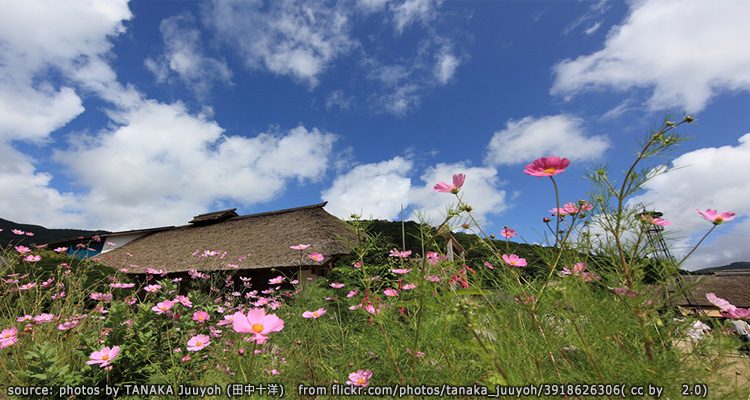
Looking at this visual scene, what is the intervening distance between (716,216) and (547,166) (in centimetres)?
50

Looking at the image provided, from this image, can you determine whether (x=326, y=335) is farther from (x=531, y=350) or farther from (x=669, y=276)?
(x=669, y=276)

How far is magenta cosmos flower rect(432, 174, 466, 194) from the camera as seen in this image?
46.2 inches

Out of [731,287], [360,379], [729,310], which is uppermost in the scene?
[729,310]

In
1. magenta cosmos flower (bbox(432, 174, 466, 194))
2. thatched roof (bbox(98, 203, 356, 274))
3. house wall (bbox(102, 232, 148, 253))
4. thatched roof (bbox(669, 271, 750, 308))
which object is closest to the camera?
magenta cosmos flower (bbox(432, 174, 466, 194))

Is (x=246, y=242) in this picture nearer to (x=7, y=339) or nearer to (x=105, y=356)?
(x=7, y=339)

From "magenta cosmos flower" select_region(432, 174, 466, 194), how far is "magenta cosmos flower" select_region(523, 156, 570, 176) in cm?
20

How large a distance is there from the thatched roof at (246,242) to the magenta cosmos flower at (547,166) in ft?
25.2

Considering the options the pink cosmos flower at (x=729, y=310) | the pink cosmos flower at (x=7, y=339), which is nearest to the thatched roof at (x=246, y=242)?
the pink cosmos flower at (x=7, y=339)

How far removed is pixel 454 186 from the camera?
1.20 m

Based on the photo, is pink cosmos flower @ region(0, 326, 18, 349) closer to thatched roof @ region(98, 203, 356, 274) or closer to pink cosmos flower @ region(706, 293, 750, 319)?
pink cosmos flower @ region(706, 293, 750, 319)

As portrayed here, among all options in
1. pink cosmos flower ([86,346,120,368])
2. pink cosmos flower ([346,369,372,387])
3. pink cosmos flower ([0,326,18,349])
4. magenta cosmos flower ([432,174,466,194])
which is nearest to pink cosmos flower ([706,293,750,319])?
magenta cosmos flower ([432,174,466,194])

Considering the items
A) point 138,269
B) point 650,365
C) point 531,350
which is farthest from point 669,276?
point 138,269

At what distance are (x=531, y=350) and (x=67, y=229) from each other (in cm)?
5185

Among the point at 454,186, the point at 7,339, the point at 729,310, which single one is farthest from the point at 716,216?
the point at 7,339
